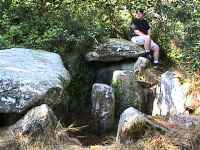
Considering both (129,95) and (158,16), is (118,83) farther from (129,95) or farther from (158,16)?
(158,16)

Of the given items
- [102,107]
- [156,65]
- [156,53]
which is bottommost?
[102,107]

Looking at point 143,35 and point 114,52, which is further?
point 143,35

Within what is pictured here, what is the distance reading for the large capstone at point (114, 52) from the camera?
10484 millimetres

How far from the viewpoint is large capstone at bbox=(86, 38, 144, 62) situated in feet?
34.4

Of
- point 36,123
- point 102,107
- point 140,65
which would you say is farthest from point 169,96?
point 36,123

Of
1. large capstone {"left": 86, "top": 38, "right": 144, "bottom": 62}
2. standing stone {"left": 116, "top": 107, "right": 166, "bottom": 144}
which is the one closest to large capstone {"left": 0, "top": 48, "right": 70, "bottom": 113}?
standing stone {"left": 116, "top": 107, "right": 166, "bottom": 144}

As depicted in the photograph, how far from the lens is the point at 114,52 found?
10.5 metres

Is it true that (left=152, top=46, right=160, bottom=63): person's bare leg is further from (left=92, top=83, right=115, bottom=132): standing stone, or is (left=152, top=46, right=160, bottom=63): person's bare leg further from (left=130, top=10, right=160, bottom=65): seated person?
(left=92, top=83, right=115, bottom=132): standing stone

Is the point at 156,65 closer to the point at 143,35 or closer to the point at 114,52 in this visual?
the point at 143,35

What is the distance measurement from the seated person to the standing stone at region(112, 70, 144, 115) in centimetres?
105

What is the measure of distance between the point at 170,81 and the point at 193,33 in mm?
1343

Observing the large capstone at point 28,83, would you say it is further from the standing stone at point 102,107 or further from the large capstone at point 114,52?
the large capstone at point 114,52

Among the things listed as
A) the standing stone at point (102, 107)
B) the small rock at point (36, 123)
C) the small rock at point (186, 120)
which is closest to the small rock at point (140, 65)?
the standing stone at point (102, 107)

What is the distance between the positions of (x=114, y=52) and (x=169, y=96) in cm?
176
